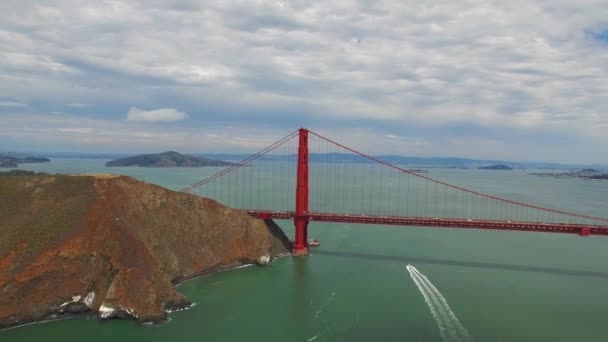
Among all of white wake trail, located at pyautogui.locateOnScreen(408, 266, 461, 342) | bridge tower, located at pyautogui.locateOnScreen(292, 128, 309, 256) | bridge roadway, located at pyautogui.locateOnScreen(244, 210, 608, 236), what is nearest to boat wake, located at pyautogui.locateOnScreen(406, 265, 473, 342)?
white wake trail, located at pyautogui.locateOnScreen(408, 266, 461, 342)

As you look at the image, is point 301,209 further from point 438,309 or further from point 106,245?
point 106,245


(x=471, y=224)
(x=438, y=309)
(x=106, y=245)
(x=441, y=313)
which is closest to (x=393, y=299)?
(x=438, y=309)

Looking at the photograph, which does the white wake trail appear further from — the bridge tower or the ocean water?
the bridge tower

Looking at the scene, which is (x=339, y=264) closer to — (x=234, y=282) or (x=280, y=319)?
(x=234, y=282)

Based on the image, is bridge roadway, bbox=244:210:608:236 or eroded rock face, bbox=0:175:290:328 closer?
eroded rock face, bbox=0:175:290:328

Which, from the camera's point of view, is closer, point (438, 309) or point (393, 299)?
point (438, 309)

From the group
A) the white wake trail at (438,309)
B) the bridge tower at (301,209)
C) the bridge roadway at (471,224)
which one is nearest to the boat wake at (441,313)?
the white wake trail at (438,309)

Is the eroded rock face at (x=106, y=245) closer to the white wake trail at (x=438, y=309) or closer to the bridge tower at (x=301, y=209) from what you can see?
the bridge tower at (x=301, y=209)
